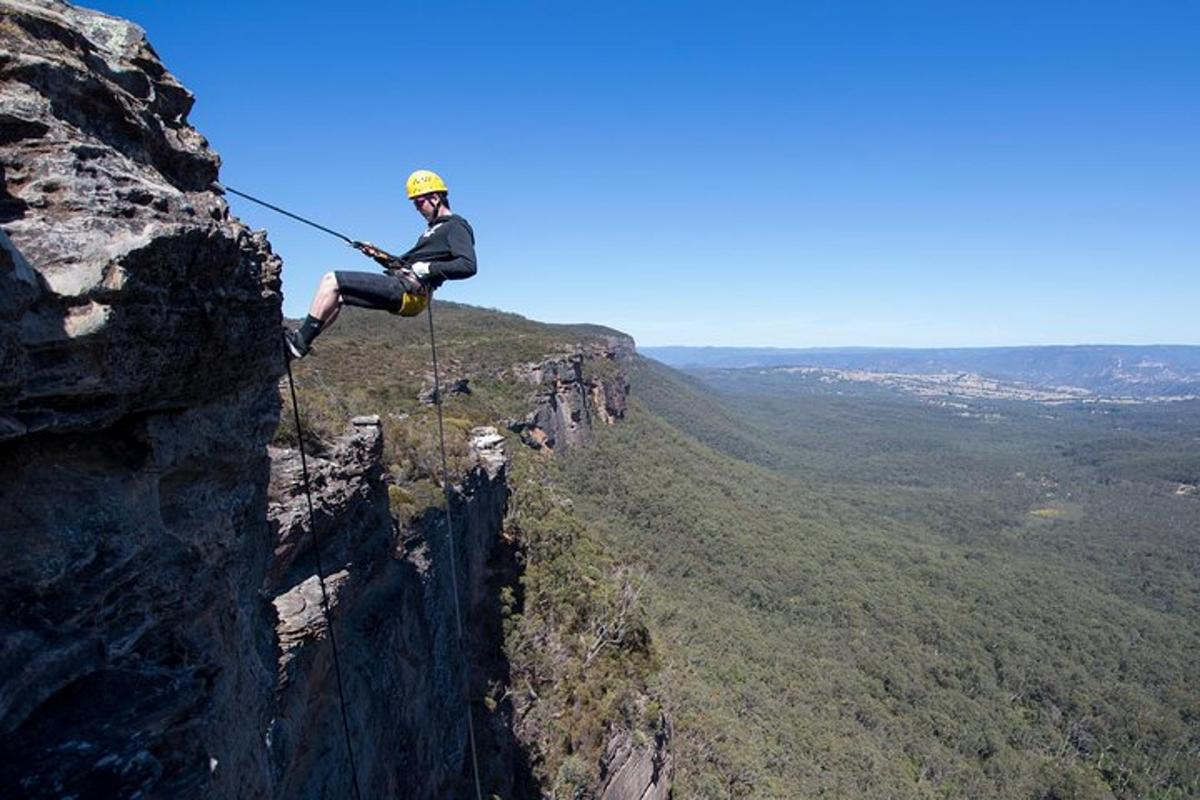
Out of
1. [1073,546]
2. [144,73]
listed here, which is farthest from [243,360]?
[1073,546]

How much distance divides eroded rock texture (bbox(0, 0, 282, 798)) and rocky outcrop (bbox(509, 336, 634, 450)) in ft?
152

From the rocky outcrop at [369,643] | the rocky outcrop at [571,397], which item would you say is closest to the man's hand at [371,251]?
the rocky outcrop at [369,643]

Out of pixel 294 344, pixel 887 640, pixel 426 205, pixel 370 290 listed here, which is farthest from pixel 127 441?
pixel 887 640

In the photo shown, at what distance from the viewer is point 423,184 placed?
795cm

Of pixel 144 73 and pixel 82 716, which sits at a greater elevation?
pixel 144 73

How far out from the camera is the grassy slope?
132 ft

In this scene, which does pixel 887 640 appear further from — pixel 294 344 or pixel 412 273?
pixel 294 344

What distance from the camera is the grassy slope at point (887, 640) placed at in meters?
40.3

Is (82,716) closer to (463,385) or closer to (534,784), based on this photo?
(534,784)

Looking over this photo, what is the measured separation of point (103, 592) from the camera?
4.31 meters

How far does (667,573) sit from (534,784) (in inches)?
1523

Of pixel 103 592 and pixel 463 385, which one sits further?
pixel 463 385

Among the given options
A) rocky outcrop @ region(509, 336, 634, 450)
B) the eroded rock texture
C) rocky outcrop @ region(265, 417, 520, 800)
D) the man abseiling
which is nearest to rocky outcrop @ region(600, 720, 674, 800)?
rocky outcrop @ region(265, 417, 520, 800)

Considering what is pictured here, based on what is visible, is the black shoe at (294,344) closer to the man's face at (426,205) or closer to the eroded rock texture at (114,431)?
the eroded rock texture at (114,431)
